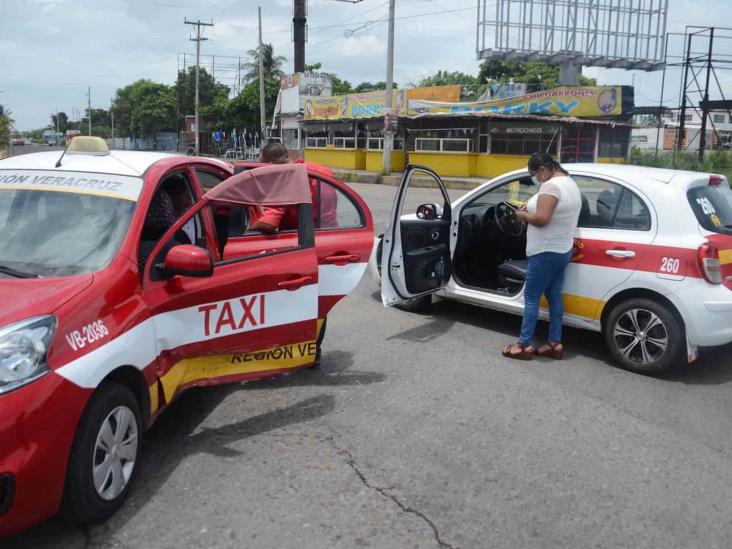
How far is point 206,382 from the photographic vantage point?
3979 mm

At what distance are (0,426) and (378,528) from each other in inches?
65.5

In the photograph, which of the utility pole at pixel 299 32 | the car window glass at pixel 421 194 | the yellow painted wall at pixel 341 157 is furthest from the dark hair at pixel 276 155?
the utility pole at pixel 299 32

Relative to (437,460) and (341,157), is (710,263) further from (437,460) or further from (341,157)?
(341,157)

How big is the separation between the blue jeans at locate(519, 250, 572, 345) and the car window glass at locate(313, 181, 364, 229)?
1.45 m

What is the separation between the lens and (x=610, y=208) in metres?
5.63

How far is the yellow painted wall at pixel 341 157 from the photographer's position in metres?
36.9

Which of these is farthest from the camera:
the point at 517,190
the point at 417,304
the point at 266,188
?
the point at 417,304

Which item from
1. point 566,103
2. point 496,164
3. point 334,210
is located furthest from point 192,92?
point 334,210

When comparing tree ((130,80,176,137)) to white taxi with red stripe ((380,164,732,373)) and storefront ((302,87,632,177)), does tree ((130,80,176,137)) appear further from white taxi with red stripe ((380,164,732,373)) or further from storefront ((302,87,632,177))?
white taxi with red stripe ((380,164,732,373))

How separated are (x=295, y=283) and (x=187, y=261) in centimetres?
89

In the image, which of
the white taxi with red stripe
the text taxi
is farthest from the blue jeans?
the text taxi

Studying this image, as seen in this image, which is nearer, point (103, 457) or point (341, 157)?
point (103, 457)

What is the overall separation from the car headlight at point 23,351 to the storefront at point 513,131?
85.9 ft

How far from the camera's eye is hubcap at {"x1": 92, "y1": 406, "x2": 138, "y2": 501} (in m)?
3.03
